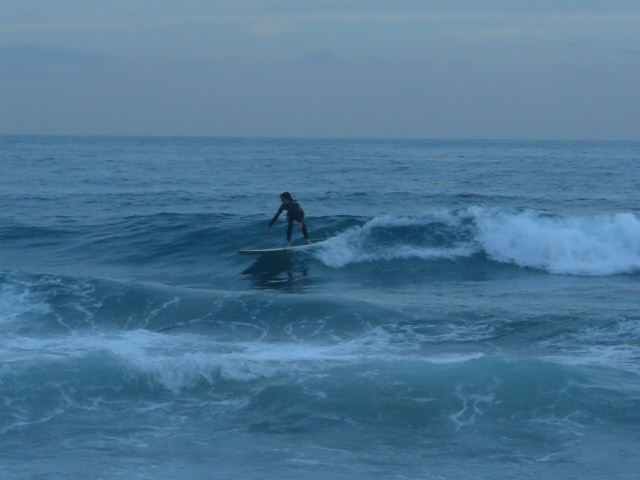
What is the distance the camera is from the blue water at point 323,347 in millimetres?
9328

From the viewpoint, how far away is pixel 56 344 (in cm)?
1327

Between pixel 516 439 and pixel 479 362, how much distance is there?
233 cm

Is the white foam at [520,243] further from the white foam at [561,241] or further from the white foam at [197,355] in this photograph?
the white foam at [197,355]

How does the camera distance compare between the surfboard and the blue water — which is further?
the surfboard

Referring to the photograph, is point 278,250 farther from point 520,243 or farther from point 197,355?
point 197,355

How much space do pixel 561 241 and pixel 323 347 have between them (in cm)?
1047

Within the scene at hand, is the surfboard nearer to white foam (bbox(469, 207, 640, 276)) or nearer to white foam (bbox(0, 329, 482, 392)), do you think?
white foam (bbox(469, 207, 640, 276))

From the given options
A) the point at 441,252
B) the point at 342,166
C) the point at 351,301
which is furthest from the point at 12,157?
the point at 351,301

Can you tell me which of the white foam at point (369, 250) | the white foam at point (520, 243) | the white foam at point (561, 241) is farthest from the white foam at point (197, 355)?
the white foam at point (561, 241)

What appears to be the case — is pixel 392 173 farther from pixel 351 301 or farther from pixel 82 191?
pixel 351 301

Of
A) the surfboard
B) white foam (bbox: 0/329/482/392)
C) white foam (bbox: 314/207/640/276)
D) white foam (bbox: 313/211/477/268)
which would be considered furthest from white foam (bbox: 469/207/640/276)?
white foam (bbox: 0/329/482/392)

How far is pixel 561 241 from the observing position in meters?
21.9

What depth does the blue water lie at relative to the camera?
30.6ft

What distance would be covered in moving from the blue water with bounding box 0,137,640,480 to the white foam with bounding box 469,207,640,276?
0.22 feet
